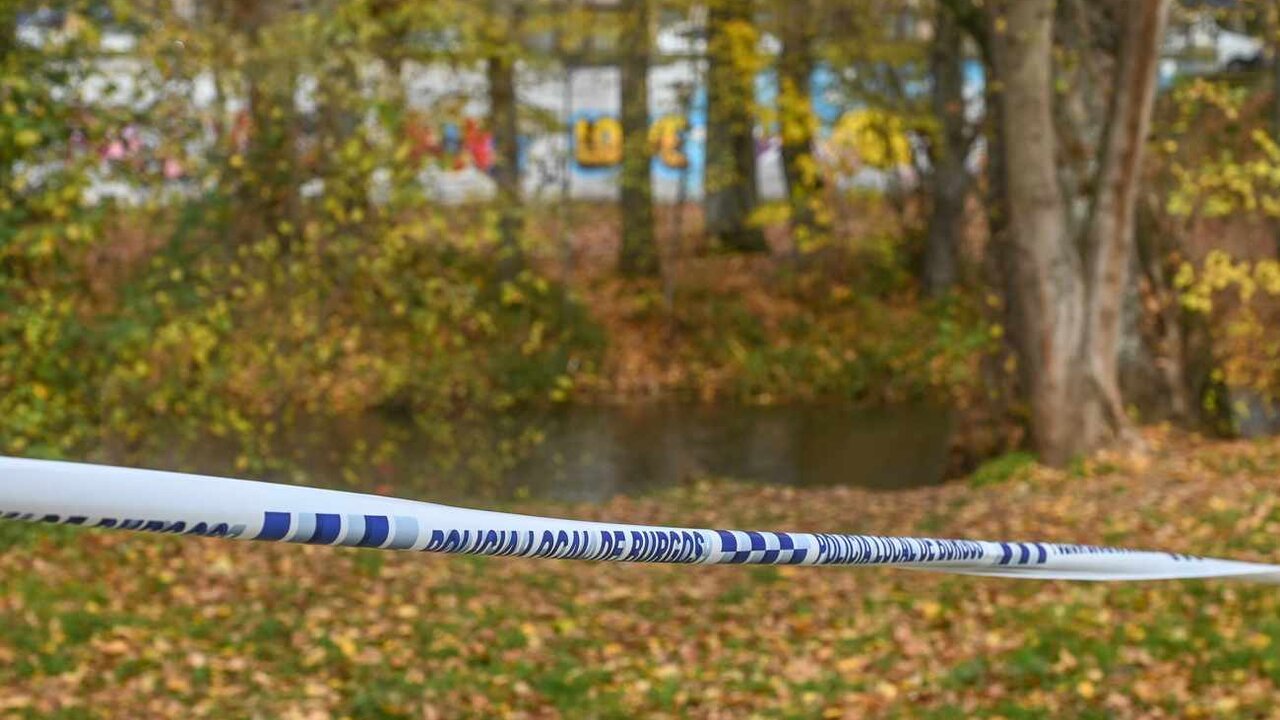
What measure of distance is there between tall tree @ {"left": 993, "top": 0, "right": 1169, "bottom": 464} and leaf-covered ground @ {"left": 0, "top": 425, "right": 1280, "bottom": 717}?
232 centimetres

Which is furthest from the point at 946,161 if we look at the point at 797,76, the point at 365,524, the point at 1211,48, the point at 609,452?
the point at 365,524

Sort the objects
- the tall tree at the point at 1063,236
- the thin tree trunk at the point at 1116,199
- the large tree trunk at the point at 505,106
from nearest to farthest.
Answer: the thin tree trunk at the point at 1116,199, the tall tree at the point at 1063,236, the large tree trunk at the point at 505,106

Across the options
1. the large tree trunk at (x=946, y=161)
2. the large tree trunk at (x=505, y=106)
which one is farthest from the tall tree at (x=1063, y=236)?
the large tree trunk at (x=946, y=161)

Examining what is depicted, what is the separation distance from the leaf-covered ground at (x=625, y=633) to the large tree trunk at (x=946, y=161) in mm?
11612

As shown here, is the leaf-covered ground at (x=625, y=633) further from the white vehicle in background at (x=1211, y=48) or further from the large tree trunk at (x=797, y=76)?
the large tree trunk at (x=797, y=76)

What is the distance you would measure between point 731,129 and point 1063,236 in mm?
11434

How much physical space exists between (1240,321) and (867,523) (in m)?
5.27

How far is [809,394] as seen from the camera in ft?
73.4

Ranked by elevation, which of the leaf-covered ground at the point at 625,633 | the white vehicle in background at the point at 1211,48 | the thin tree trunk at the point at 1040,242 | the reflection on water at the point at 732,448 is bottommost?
the reflection on water at the point at 732,448

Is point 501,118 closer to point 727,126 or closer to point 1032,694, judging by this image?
point 727,126

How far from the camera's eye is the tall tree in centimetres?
1262

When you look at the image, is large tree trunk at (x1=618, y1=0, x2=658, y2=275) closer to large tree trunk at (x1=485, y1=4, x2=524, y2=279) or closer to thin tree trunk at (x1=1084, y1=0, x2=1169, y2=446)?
large tree trunk at (x1=485, y1=4, x2=524, y2=279)

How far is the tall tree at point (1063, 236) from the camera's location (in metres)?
12.6

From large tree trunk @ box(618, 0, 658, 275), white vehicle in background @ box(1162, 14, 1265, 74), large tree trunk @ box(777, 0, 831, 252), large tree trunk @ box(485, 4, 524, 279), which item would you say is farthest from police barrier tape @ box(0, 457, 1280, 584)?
large tree trunk @ box(618, 0, 658, 275)
